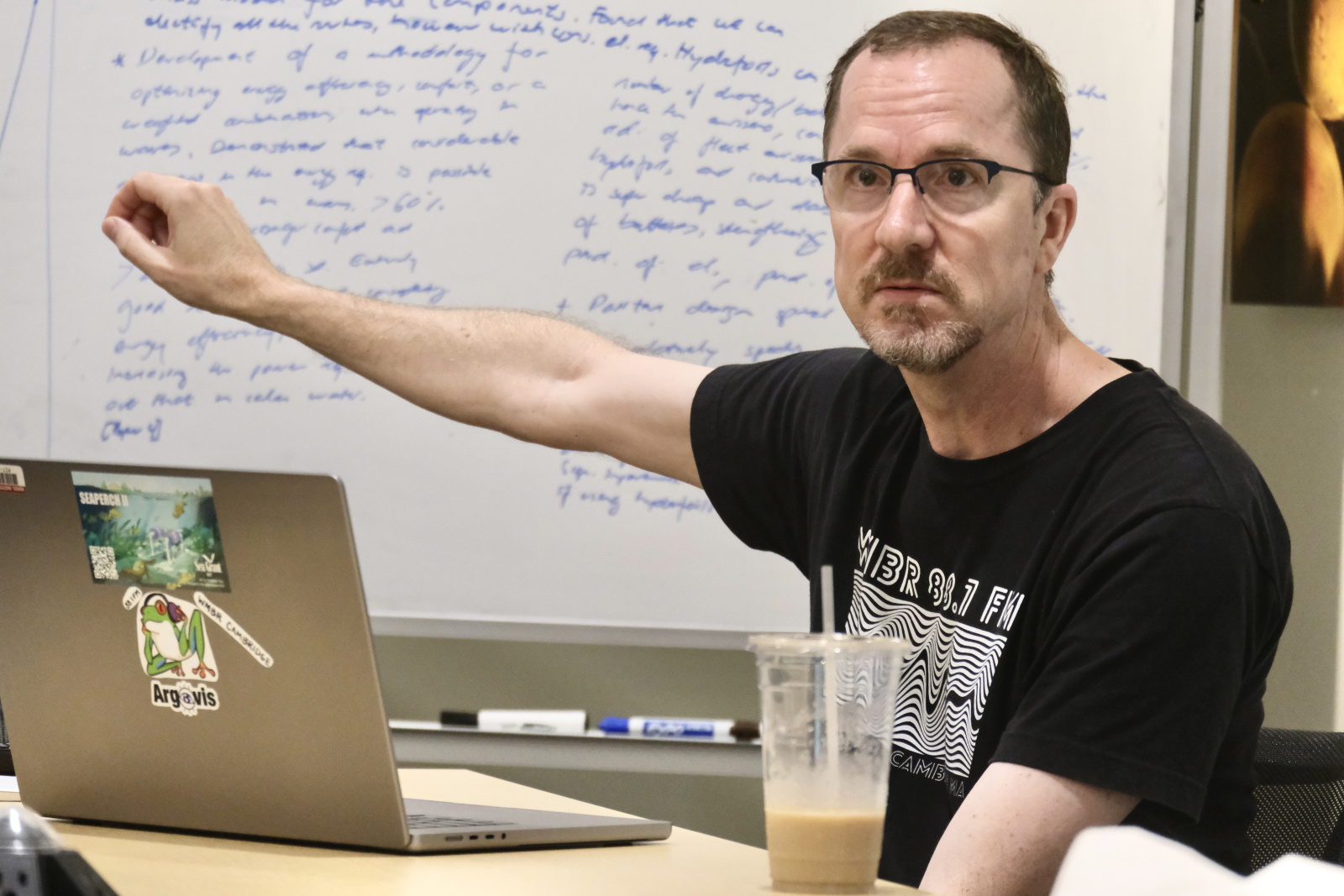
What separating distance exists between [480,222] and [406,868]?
3.72 ft

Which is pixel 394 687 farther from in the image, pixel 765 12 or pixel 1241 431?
pixel 1241 431

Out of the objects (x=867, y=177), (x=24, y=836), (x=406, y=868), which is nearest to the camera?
(x=24, y=836)

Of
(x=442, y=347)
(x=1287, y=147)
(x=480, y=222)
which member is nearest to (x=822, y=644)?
(x=442, y=347)

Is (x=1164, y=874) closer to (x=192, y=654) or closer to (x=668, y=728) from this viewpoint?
(x=192, y=654)

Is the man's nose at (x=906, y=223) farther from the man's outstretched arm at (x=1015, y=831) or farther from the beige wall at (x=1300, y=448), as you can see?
the beige wall at (x=1300, y=448)

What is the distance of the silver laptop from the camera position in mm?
726

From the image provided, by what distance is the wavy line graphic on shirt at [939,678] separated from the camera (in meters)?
0.97

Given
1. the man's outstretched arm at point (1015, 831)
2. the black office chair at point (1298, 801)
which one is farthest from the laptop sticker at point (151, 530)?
the black office chair at point (1298, 801)

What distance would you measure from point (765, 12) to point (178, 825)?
4.14 ft

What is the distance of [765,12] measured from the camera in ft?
5.59

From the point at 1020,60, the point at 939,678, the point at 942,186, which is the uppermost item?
the point at 1020,60

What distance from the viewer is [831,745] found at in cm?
63

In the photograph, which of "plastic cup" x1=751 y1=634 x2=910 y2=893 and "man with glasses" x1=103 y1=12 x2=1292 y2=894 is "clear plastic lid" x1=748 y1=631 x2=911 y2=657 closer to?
"plastic cup" x1=751 y1=634 x2=910 y2=893

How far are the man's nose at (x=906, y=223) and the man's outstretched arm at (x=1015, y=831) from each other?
0.44 m
